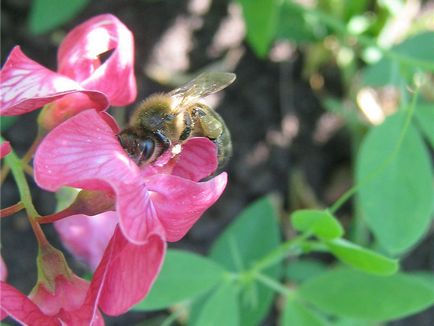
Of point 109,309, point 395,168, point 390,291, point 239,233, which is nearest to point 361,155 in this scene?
point 395,168

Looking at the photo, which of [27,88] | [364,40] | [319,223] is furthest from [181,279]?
[364,40]

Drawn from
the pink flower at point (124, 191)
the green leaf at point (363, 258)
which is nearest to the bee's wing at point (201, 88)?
the pink flower at point (124, 191)

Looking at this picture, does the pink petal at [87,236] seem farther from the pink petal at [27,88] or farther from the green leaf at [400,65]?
the green leaf at [400,65]

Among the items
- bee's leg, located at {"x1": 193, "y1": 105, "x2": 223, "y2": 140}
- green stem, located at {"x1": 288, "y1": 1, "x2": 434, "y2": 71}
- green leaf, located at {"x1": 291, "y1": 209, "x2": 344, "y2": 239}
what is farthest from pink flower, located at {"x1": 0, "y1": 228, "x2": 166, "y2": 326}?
green stem, located at {"x1": 288, "y1": 1, "x2": 434, "y2": 71}

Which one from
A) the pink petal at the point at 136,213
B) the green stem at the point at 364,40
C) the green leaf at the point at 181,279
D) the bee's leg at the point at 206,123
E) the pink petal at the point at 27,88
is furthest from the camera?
the green stem at the point at 364,40

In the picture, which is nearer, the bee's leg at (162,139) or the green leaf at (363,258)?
the bee's leg at (162,139)

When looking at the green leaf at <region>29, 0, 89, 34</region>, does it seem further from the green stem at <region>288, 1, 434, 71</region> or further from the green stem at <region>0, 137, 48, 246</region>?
the green stem at <region>0, 137, 48, 246</region>
